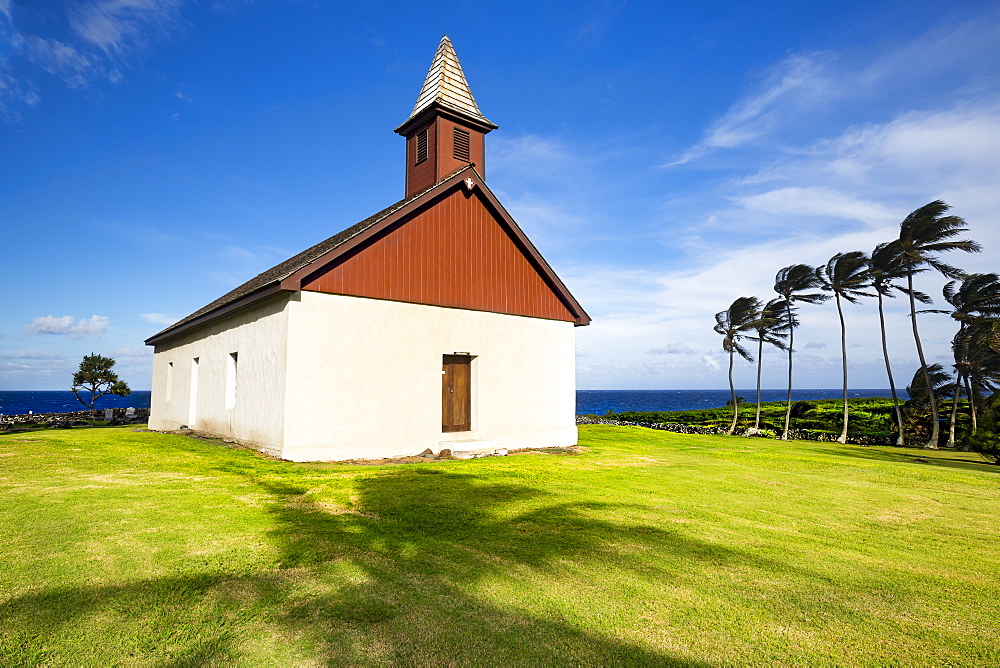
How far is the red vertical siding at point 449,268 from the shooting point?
13.4 meters

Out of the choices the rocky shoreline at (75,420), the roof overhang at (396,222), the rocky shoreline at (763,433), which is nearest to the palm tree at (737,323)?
the rocky shoreline at (763,433)

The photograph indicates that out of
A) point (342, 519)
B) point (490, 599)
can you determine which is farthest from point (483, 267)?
point (490, 599)

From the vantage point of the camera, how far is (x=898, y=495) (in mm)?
10477

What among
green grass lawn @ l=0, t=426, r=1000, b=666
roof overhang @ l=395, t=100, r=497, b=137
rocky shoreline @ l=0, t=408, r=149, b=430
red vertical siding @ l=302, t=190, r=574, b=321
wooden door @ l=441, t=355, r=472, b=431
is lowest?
green grass lawn @ l=0, t=426, r=1000, b=666

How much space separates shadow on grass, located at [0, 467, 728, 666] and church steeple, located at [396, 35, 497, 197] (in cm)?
1301

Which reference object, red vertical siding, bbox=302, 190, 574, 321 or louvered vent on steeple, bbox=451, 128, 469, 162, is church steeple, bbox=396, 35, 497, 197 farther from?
red vertical siding, bbox=302, 190, 574, 321

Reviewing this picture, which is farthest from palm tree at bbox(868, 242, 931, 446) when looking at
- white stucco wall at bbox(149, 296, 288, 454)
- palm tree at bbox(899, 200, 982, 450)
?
white stucco wall at bbox(149, 296, 288, 454)

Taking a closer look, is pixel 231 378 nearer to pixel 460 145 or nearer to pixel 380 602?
pixel 460 145

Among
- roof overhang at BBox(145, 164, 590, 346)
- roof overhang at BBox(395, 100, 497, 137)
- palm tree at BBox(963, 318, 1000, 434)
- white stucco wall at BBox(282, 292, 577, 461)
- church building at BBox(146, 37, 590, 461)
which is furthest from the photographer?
palm tree at BBox(963, 318, 1000, 434)

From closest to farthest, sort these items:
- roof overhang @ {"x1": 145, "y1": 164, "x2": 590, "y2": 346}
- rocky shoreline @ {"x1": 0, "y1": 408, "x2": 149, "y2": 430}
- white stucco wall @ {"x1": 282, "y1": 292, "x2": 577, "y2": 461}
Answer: roof overhang @ {"x1": 145, "y1": 164, "x2": 590, "y2": 346} < white stucco wall @ {"x1": 282, "y1": 292, "x2": 577, "y2": 461} < rocky shoreline @ {"x1": 0, "y1": 408, "x2": 149, "y2": 430}

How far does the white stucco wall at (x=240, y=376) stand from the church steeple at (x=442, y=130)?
7.09 m

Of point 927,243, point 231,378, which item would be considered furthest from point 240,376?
point 927,243

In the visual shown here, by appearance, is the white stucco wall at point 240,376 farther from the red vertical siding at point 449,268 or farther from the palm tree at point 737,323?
the palm tree at point 737,323

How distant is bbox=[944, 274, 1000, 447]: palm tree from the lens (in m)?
24.2
